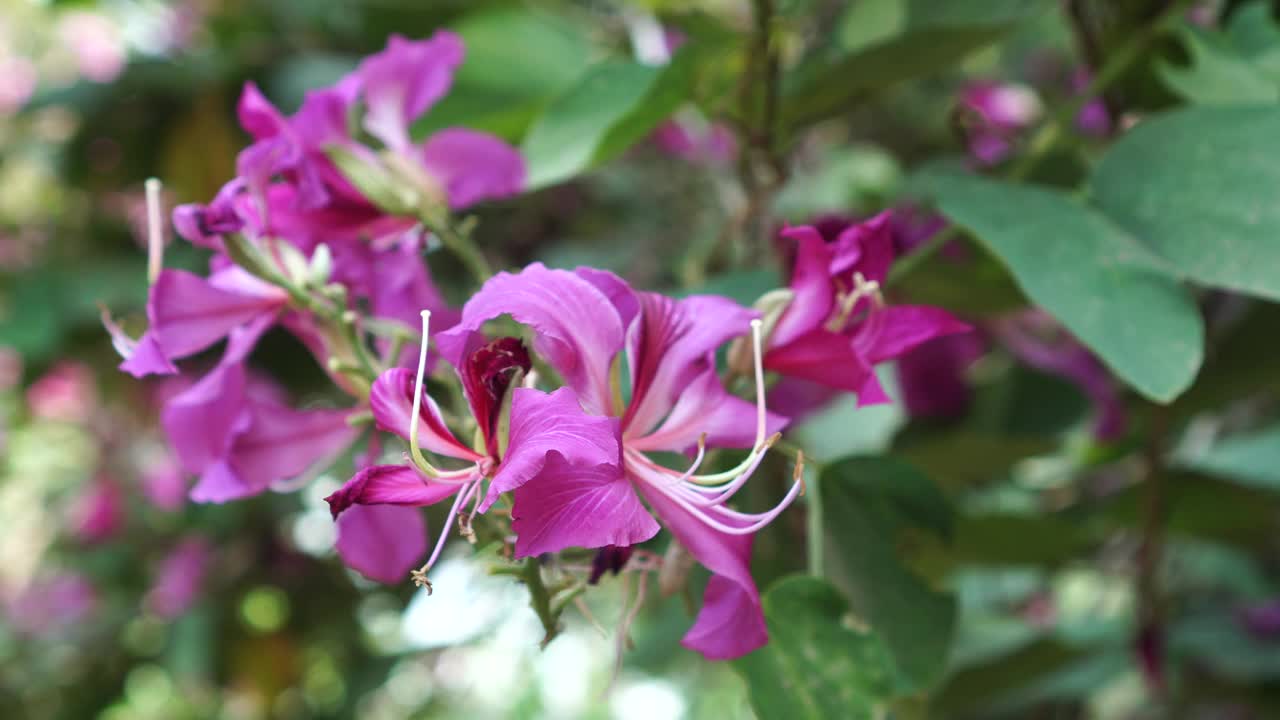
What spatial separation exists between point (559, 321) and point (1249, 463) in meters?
0.73

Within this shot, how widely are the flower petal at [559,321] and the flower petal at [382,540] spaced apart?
0.43 feet

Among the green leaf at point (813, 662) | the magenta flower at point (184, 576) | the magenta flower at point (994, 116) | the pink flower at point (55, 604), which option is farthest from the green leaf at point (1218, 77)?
the pink flower at point (55, 604)

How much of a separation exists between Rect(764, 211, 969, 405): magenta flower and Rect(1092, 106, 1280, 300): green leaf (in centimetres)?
14

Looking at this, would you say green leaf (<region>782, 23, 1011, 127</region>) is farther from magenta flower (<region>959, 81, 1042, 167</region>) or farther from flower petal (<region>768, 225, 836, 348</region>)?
flower petal (<region>768, 225, 836, 348</region>)

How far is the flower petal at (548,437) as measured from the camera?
0.33 meters

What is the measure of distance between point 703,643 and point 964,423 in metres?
0.61

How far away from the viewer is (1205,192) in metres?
0.50

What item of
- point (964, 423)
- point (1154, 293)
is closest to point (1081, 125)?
point (964, 423)

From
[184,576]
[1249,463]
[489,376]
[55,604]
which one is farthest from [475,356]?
[55,604]

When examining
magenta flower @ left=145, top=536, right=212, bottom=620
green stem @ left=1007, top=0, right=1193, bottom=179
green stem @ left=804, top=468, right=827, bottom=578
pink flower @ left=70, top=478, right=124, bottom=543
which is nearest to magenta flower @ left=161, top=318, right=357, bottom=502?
green stem @ left=804, top=468, right=827, bottom=578

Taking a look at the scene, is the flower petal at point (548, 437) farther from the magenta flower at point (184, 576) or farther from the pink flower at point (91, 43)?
the pink flower at point (91, 43)

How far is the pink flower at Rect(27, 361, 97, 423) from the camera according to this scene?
1.56 m

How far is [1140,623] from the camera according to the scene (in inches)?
34.7

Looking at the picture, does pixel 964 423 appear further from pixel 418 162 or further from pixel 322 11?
pixel 322 11
